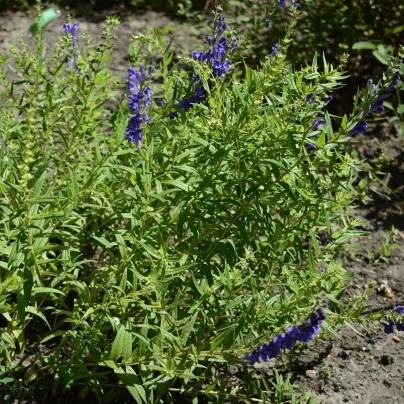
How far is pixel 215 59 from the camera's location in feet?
10.8

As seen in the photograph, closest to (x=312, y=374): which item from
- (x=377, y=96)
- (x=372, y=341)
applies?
(x=372, y=341)

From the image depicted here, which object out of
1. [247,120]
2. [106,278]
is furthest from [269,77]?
[106,278]

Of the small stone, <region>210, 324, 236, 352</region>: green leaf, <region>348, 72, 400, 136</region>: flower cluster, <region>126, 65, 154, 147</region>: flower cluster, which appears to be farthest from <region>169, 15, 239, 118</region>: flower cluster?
the small stone

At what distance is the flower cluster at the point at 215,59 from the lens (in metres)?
3.29

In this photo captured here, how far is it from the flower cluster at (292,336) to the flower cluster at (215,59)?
1.21 meters

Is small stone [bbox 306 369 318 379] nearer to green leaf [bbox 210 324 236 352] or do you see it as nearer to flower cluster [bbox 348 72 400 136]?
green leaf [bbox 210 324 236 352]

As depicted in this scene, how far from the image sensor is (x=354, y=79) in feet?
22.4

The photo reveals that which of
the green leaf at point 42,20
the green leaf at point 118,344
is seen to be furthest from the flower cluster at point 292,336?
the green leaf at point 42,20

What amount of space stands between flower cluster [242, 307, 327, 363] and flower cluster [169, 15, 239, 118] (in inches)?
47.5

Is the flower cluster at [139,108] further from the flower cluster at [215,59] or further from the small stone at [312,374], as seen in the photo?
the small stone at [312,374]

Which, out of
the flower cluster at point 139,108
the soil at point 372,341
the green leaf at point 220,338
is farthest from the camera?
the soil at point 372,341

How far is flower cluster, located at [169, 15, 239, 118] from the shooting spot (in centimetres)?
329

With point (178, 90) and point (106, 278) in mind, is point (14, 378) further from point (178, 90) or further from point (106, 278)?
point (178, 90)

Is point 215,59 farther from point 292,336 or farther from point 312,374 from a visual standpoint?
point 312,374
